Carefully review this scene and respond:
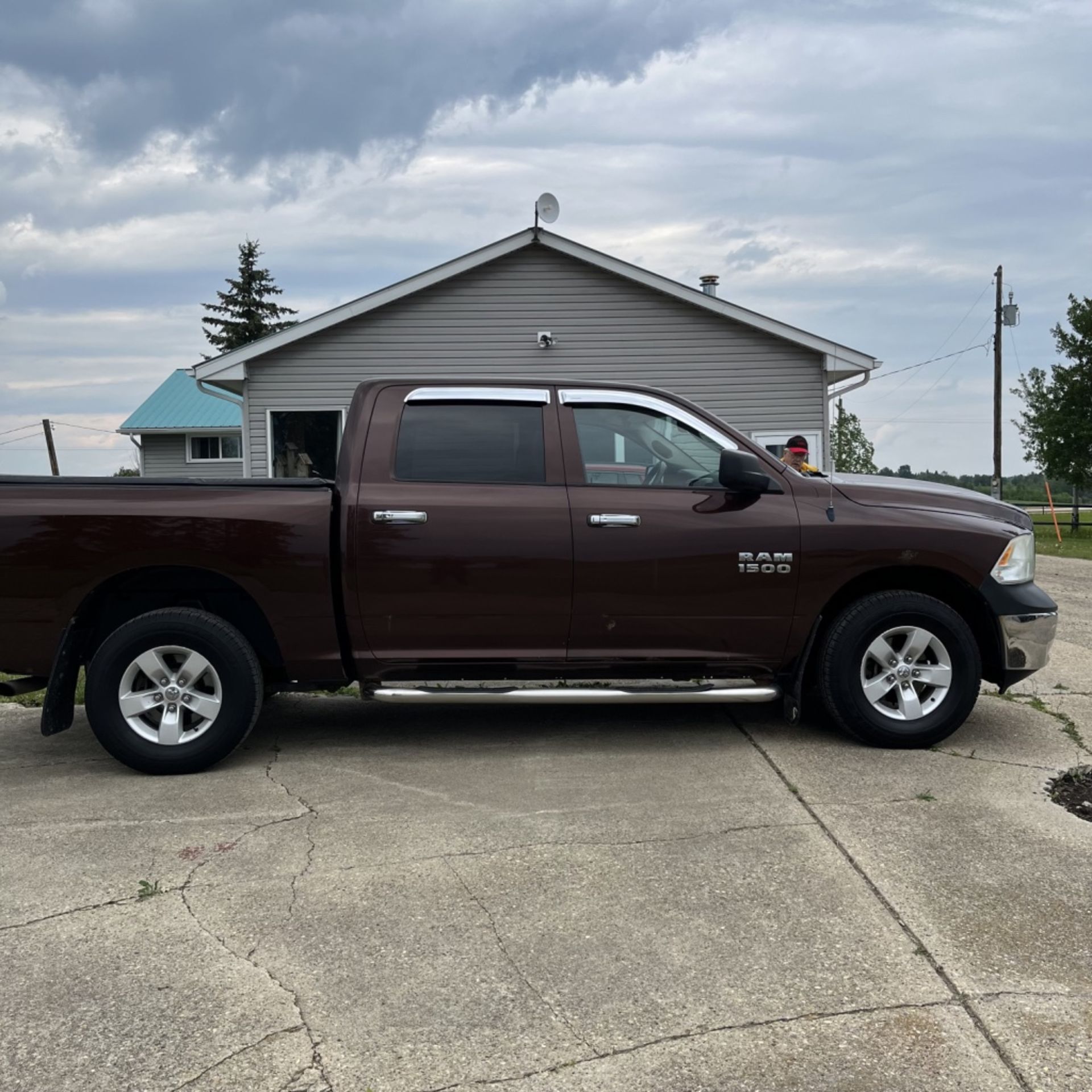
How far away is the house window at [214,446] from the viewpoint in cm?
3338

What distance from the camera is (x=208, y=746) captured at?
5188 millimetres

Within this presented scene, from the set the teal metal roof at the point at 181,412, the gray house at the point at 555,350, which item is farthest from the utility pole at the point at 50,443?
the gray house at the point at 555,350

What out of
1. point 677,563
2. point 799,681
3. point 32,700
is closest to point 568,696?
point 677,563

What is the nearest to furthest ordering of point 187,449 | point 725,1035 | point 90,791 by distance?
point 725,1035, point 90,791, point 187,449

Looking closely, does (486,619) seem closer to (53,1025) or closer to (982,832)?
(982,832)

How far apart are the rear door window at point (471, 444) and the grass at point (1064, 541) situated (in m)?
14.3

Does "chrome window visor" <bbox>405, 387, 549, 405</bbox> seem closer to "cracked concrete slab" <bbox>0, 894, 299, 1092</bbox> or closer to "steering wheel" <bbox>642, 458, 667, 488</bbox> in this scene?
"steering wheel" <bbox>642, 458, 667, 488</bbox>

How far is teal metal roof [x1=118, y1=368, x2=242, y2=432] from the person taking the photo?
3256cm

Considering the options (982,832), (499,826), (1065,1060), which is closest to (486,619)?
(499,826)

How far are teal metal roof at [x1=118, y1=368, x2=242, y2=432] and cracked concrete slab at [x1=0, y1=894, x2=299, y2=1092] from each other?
98.5 ft

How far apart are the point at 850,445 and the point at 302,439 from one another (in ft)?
128

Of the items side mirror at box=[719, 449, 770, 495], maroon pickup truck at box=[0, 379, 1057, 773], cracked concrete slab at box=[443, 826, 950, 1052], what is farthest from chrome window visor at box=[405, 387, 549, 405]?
cracked concrete slab at box=[443, 826, 950, 1052]

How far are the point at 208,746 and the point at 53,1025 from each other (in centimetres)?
236

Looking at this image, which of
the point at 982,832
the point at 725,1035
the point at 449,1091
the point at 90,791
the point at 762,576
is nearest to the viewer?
the point at 449,1091
